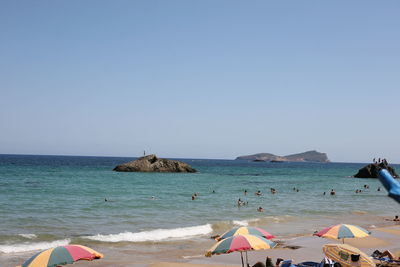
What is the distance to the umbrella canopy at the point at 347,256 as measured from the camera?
44.4 ft

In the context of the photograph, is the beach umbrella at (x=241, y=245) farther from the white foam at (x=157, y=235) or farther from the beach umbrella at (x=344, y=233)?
the white foam at (x=157, y=235)

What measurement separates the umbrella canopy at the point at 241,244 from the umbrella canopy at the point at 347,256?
324cm

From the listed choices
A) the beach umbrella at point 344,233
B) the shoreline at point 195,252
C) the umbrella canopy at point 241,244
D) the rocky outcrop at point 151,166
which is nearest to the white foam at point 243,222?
the shoreline at point 195,252

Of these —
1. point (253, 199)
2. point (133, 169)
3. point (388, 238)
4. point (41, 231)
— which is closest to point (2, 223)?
point (41, 231)

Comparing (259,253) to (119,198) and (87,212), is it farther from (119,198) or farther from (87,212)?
(119,198)

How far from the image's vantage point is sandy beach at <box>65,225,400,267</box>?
1725 cm

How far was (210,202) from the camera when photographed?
40344mm

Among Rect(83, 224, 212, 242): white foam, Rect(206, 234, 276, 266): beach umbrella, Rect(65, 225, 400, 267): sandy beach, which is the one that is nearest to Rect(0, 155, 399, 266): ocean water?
Rect(83, 224, 212, 242): white foam

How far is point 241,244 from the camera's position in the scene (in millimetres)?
12078

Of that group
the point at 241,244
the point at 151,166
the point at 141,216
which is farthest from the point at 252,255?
the point at 151,166

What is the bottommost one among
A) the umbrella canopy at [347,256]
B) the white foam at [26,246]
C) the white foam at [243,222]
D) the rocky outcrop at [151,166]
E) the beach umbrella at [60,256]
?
the white foam at [243,222]

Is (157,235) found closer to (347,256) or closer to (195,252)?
(195,252)

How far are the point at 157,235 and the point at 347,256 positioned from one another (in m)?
12.8

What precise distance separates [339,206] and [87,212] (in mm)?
24381
